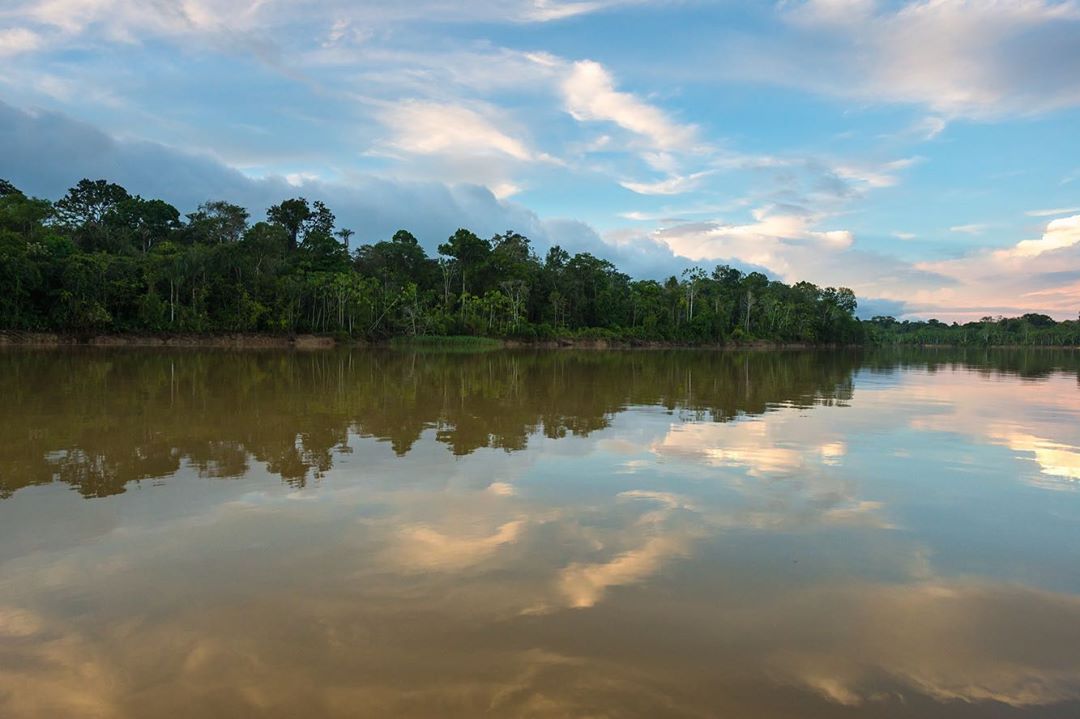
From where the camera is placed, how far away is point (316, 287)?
56.9 meters

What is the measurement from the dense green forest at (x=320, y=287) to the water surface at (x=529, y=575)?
4291 cm

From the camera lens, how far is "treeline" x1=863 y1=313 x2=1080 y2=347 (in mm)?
129000

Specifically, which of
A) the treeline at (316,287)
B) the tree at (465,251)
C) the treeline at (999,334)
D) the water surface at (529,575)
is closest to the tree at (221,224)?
the treeline at (316,287)

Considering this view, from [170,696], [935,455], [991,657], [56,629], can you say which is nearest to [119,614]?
[56,629]

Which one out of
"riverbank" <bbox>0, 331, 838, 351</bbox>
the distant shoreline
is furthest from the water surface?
"riverbank" <bbox>0, 331, 838, 351</bbox>

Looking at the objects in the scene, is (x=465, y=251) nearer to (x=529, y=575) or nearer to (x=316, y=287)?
(x=316, y=287)

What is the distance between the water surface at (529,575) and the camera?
306 centimetres

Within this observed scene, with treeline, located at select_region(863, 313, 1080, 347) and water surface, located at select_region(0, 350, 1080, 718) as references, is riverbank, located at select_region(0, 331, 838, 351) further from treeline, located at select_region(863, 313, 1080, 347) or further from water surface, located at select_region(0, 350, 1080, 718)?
treeline, located at select_region(863, 313, 1080, 347)

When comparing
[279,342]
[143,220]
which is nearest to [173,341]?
[279,342]

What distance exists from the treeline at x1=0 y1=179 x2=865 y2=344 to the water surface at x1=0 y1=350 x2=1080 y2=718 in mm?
42840

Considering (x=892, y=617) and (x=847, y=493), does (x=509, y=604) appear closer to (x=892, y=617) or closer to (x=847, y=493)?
(x=892, y=617)

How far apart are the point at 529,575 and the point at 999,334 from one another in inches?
6161

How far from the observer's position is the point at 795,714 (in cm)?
292

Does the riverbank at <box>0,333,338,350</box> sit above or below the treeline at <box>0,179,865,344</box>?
below
